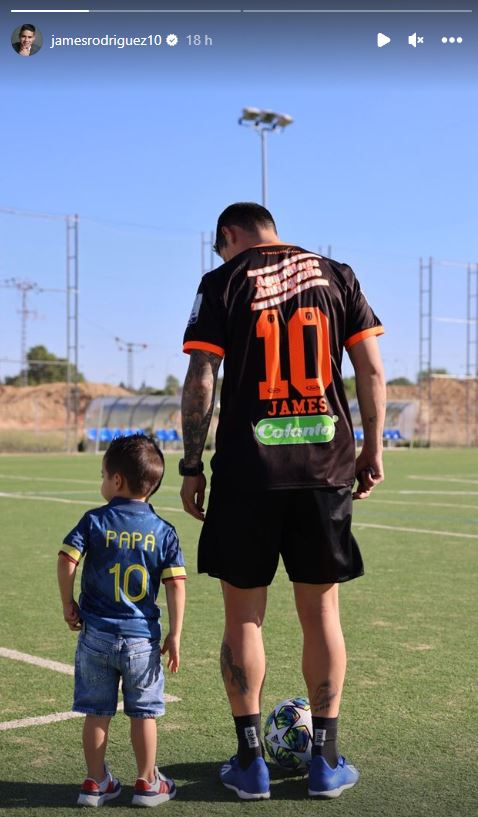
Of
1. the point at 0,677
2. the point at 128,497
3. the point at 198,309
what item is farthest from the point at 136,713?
the point at 0,677

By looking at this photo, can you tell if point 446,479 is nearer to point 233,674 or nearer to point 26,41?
point 26,41

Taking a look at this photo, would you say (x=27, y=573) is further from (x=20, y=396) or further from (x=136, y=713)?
(x=20, y=396)

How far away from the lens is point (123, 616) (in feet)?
11.6

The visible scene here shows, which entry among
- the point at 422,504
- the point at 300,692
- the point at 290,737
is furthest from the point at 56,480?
the point at 290,737

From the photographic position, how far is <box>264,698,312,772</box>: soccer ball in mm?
3932

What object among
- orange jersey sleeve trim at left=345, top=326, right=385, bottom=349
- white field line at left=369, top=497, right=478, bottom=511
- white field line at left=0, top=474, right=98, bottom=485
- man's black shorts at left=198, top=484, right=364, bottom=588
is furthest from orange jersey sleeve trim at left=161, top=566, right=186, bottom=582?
white field line at left=0, top=474, right=98, bottom=485

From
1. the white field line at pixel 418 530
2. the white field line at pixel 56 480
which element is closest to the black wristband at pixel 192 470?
the white field line at pixel 418 530

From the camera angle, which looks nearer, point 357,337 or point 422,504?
point 357,337

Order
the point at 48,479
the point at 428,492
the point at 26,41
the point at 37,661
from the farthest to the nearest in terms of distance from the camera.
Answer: the point at 48,479 → the point at 428,492 → the point at 26,41 → the point at 37,661

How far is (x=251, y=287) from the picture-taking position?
12.5 feet

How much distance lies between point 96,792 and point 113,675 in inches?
14.8

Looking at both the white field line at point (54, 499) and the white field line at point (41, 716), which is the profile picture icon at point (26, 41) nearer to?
the white field line at point (54, 499)

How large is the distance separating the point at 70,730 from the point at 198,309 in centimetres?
181

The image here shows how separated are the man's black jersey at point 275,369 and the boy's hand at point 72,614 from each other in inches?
26.7
